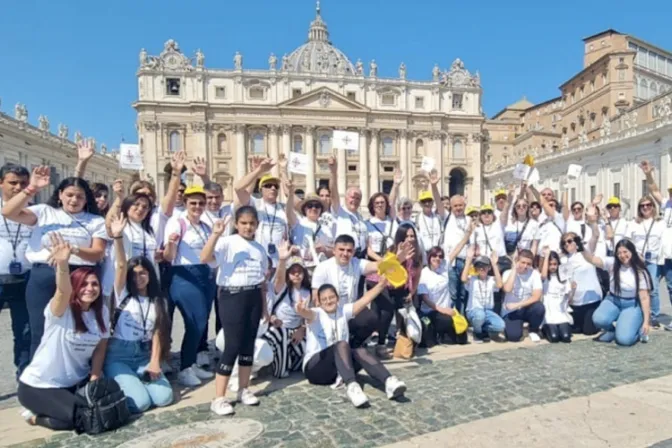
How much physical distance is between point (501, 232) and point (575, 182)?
115ft

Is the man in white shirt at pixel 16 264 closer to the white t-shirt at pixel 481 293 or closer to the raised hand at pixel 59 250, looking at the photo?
the raised hand at pixel 59 250

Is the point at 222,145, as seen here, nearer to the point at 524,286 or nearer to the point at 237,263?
the point at 524,286

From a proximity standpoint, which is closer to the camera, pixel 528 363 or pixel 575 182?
pixel 528 363

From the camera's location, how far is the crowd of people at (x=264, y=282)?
13.9ft

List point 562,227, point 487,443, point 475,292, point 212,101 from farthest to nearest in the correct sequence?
point 212,101 < point 562,227 < point 475,292 < point 487,443

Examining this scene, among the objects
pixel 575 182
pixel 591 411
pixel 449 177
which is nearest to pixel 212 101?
pixel 449 177

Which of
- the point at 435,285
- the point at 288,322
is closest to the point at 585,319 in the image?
the point at 435,285

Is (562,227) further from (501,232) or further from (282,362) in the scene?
(282,362)

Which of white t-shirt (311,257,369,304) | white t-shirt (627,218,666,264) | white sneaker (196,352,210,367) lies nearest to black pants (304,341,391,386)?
white t-shirt (311,257,369,304)

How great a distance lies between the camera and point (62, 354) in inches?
159

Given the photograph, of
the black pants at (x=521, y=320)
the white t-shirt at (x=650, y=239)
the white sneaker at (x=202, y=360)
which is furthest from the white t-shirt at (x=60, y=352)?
the white t-shirt at (x=650, y=239)

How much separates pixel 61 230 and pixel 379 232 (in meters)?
4.04

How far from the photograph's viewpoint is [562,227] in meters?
8.23

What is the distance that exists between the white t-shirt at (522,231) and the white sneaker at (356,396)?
191 inches
